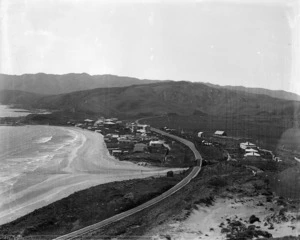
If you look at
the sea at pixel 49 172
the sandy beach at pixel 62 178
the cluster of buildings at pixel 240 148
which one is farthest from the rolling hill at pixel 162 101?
the sandy beach at pixel 62 178

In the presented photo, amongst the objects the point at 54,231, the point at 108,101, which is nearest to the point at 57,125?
the point at 108,101

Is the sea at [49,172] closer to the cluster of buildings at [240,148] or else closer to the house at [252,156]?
→ the house at [252,156]

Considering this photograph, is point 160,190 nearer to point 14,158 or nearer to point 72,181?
point 72,181

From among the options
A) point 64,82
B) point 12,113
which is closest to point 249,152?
point 12,113

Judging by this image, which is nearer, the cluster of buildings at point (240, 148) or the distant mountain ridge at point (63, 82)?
the cluster of buildings at point (240, 148)

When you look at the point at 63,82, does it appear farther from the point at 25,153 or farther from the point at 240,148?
the point at 240,148

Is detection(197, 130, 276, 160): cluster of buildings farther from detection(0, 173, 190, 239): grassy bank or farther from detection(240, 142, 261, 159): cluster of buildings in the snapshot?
detection(0, 173, 190, 239): grassy bank
